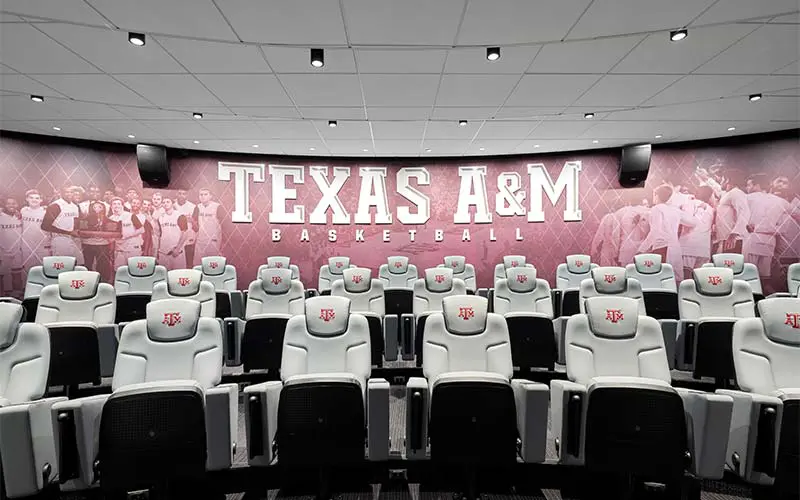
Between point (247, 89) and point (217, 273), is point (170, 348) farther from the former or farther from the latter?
point (217, 273)

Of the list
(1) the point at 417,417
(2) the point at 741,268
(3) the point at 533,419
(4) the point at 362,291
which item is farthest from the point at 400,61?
(2) the point at 741,268

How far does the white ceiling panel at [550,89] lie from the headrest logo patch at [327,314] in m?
3.34

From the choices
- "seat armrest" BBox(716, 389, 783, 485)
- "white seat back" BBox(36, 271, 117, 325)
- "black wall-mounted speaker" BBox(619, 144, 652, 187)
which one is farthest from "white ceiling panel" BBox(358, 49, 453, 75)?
"black wall-mounted speaker" BBox(619, 144, 652, 187)

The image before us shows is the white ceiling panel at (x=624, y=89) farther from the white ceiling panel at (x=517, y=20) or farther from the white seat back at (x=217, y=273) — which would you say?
the white seat back at (x=217, y=273)

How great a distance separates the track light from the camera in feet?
12.3

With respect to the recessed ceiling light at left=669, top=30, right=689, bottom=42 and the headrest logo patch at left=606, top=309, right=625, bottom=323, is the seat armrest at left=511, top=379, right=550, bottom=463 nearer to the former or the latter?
the headrest logo patch at left=606, top=309, right=625, bottom=323

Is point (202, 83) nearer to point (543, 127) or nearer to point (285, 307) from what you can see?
point (285, 307)

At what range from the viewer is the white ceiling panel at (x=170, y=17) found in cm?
298

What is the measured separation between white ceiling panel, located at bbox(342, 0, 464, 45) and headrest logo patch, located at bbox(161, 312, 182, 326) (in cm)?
259

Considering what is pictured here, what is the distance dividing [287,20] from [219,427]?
9.88ft

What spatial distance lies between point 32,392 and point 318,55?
340cm

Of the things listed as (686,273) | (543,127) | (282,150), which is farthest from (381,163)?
(686,273)

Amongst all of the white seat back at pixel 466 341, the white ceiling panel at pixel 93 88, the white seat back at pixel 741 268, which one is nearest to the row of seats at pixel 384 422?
the white seat back at pixel 466 341

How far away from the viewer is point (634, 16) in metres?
3.19
